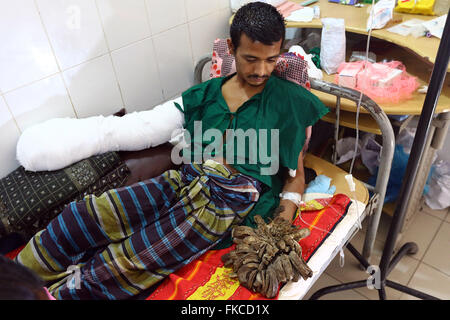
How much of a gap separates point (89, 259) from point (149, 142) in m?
0.61

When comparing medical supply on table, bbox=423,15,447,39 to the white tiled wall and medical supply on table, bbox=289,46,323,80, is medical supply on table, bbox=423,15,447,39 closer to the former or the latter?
medical supply on table, bbox=289,46,323,80

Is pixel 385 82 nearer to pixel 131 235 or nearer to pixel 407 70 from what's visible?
pixel 407 70

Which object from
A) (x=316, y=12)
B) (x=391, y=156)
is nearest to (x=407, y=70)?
(x=316, y=12)

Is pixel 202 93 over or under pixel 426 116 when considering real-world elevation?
under

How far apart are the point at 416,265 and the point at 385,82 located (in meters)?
1.04

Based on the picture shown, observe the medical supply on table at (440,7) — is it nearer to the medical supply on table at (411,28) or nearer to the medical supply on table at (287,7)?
the medical supply on table at (411,28)

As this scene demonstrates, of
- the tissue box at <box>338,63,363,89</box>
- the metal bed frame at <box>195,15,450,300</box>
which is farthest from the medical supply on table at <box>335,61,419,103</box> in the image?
the metal bed frame at <box>195,15,450,300</box>

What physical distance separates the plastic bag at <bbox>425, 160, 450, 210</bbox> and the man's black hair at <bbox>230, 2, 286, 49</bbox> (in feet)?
4.91

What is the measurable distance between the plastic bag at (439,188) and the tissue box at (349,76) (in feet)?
3.08

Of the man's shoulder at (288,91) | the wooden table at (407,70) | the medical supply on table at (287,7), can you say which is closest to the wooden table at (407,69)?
the wooden table at (407,70)

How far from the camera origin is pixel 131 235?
1.32 metres
